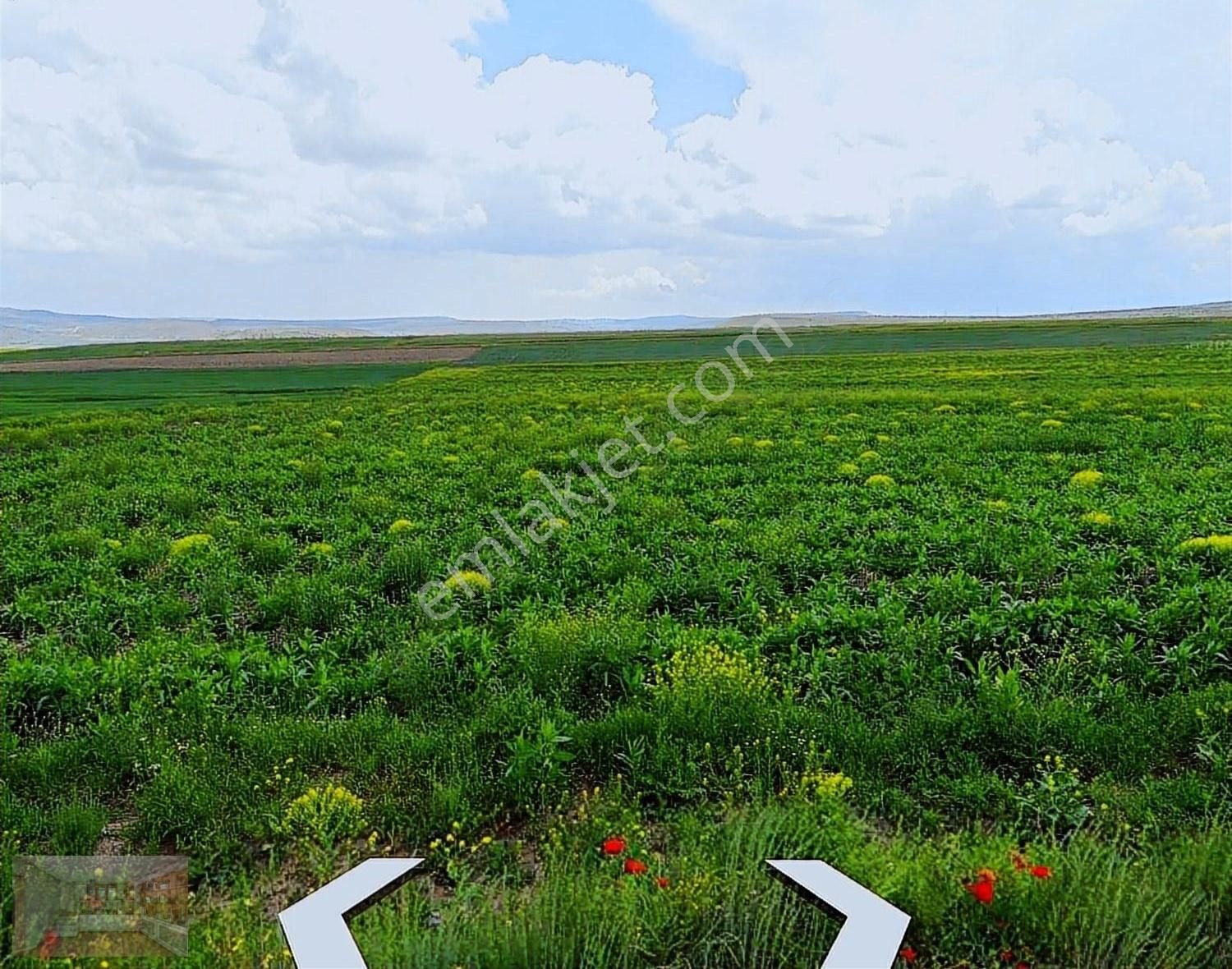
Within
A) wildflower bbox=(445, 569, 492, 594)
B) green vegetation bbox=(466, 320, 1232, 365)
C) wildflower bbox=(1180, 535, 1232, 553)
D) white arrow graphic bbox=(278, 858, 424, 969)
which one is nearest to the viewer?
white arrow graphic bbox=(278, 858, 424, 969)

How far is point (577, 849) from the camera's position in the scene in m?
4.60

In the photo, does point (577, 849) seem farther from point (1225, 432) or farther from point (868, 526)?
point (1225, 432)

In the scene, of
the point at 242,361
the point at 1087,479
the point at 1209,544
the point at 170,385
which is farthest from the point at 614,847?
the point at 242,361

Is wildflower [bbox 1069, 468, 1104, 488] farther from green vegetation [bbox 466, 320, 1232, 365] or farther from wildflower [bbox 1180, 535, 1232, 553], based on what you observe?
green vegetation [bbox 466, 320, 1232, 365]

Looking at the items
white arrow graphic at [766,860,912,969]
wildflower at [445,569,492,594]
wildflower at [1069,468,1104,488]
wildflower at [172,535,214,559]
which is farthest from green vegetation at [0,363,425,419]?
white arrow graphic at [766,860,912,969]

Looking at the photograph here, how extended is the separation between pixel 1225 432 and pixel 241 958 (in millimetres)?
17332

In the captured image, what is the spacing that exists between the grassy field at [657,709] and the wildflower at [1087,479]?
0.24 feet

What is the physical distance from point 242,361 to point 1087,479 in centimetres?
6340

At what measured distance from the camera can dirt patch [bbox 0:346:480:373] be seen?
57969 millimetres

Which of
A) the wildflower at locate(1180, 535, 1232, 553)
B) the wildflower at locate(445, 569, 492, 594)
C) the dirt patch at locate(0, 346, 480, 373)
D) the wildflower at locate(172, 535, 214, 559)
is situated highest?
the dirt patch at locate(0, 346, 480, 373)

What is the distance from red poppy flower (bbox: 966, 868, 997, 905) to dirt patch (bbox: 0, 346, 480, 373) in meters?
55.9

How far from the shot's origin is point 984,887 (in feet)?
12.1

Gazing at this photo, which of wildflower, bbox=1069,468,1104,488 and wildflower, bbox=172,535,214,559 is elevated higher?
wildflower, bbox=1069,468,1104,488

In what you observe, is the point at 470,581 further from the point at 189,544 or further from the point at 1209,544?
the point at 1209,544
